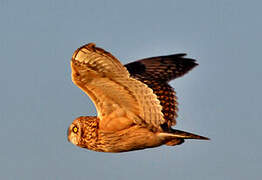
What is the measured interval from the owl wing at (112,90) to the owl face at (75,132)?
55 centimetres

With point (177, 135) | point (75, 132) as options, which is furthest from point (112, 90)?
point (75, 132)

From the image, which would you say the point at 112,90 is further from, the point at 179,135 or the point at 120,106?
the point at 179,135

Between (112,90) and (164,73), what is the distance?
2765 millimetres

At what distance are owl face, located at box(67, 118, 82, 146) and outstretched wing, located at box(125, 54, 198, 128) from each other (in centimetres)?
153

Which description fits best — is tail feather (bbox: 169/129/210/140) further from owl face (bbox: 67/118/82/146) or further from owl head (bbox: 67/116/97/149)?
owl face (bbox: 67/118/82/146)

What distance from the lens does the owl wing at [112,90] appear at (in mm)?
7141

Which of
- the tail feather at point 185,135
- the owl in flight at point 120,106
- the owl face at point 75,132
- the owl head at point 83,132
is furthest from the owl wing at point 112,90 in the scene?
the owl face at point 75,132

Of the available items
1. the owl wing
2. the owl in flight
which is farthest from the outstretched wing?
the owl wing

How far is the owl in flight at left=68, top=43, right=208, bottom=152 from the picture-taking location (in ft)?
24.0

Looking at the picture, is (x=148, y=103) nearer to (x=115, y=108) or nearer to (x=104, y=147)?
(x=115, y=108)

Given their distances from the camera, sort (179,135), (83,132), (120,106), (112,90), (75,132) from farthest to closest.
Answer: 1. (75,132)
2. (83,132)
3. (120,106)
4. (179,135)
5. (112,90)

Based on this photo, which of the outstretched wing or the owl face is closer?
the owl face

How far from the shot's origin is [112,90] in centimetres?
816

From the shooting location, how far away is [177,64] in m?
10.8
